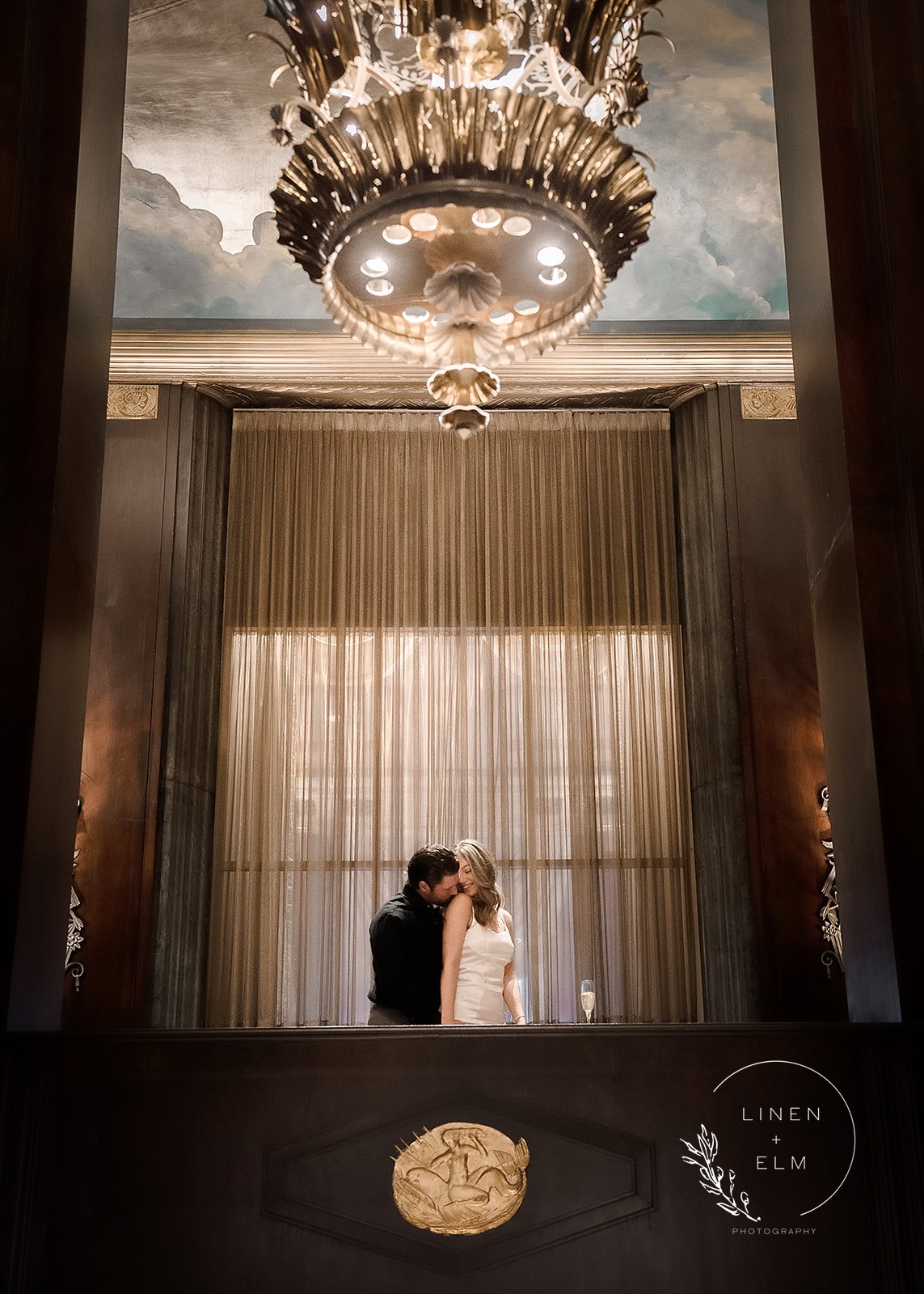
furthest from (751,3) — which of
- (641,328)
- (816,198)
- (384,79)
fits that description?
(816,198)

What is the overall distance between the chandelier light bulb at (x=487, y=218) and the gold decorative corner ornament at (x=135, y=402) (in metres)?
5.73

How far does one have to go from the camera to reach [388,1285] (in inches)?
91.6

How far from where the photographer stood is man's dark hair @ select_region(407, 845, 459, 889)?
556 cm

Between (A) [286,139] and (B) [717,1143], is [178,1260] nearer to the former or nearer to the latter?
(B) [717,1143]

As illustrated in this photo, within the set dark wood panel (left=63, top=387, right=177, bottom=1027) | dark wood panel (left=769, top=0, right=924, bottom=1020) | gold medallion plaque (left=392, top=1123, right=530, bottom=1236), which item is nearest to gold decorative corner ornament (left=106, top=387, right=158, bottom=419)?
dark wood panel (left=63, top=387, right=177, bottom=1027)

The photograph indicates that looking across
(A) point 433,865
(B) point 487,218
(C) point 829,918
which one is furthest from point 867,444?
(C) point 829,918

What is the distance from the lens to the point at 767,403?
30.0 feet

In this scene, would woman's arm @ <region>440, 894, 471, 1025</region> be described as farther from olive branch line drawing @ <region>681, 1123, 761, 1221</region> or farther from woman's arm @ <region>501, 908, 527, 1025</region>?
olive branch line drawing @ <region>681, 1123, 761, 1221</region>

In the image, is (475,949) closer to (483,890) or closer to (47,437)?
(483,890)

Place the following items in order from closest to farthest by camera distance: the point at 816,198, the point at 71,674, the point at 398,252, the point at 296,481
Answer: the point at 71,674 → the point at 816,198 → the point at 398,252 → the point at 296,481

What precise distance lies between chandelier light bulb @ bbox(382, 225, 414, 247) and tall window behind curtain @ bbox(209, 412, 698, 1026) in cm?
549

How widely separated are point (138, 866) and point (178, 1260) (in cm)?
604

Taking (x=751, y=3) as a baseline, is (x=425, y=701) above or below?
below

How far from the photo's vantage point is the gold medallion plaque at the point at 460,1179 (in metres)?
2.37
